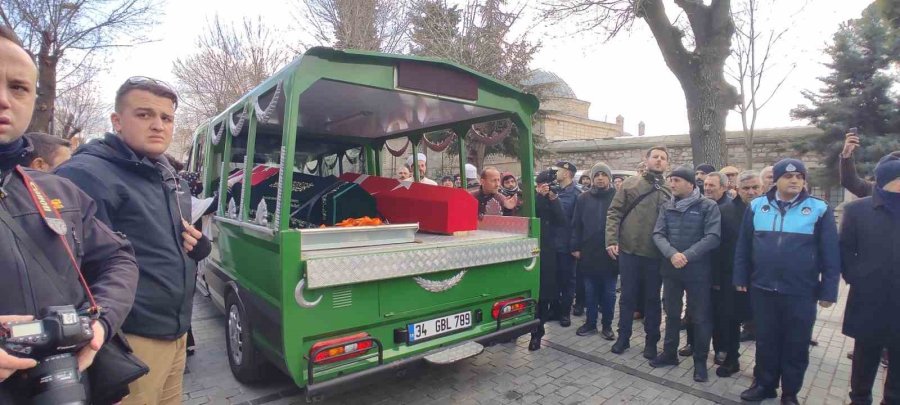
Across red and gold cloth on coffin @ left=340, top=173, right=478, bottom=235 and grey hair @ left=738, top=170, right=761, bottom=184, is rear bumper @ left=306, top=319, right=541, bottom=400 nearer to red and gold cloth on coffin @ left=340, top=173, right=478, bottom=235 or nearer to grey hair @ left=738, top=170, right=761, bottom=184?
red and gold cloth on coffin @ left=340, top=173, right=478, bottom=235

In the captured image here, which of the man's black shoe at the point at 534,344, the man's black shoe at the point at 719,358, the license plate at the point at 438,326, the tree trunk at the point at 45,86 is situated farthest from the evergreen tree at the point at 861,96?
the tree trunk at the point at 45,86

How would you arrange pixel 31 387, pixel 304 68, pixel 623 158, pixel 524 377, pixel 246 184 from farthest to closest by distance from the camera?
pixel 623 158
pixel 524 377
pixel 246 184
pixel 304 68
pixel 31 387

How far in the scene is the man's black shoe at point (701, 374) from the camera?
3.96 m

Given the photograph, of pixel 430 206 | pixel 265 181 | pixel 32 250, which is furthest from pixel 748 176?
pixel 32 250

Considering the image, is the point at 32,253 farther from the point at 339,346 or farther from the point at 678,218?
the point at 678,218

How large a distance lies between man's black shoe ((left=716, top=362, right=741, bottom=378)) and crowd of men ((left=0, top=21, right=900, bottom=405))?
0.01 meters

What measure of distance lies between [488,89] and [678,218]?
2107 mm

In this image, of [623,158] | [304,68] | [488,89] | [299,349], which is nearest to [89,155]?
[304,68]

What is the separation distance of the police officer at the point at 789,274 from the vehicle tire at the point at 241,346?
3972mm

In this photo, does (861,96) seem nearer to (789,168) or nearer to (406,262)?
(789,168)

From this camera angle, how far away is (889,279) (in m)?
3.17

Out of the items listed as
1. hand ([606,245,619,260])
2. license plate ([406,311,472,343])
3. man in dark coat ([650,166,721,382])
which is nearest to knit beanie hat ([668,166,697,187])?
man in dark coat ([650,166,721,382])

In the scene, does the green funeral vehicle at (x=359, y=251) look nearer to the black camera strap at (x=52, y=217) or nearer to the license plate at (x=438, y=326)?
the license plate at (x=438, y=326)

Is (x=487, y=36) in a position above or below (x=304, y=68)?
above
